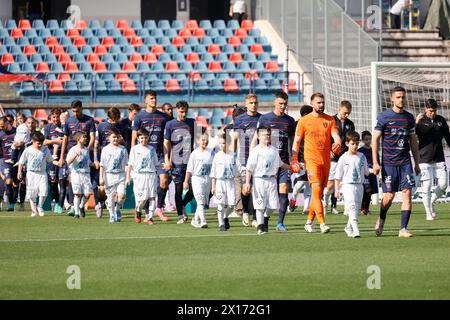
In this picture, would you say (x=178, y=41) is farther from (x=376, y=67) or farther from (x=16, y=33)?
(x=376, y=67)

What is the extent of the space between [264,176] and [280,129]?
1.31 meters

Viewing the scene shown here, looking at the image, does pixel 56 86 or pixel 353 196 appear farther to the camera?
pixel 56 86

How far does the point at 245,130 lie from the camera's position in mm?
19188

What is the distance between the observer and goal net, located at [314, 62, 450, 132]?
27.2m

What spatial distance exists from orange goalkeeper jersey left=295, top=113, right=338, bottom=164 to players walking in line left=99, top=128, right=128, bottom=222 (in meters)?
4.05

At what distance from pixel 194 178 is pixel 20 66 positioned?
1663 centimetres

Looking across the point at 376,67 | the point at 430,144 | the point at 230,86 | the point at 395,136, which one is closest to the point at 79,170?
the point at 430,144

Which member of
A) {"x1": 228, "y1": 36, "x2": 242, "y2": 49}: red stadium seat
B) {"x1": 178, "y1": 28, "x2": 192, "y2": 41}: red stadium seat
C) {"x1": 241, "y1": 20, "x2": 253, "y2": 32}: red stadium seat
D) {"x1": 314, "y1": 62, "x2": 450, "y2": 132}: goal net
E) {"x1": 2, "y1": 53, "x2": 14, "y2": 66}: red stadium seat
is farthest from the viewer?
{"x1": 241, "y1": 20, "x2": 253, "y2": 32}: red stadium seat

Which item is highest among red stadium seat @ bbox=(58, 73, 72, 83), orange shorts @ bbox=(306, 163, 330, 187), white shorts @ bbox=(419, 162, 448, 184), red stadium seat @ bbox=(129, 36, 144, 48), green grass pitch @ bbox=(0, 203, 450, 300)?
red stadium seat @ bbox=(129, 36, 144, 48)

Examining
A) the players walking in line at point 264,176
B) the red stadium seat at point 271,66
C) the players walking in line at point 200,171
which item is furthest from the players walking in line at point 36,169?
the red stadium seat at point 271,66

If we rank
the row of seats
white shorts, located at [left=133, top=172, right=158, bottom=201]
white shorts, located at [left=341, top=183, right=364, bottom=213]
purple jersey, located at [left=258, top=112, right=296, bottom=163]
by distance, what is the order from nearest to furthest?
white shorts, located at [left=341, top=183, right=364, bottom=213] → purple jersey, located at [left=258, top=112, right=296, bottom=163] → white shorts, located at [left=133, top=172, right=158, bottom=201] → the row of seats

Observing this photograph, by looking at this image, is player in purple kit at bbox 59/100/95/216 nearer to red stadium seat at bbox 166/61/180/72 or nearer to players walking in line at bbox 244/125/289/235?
players walking in line at bbox 244/125/289/235

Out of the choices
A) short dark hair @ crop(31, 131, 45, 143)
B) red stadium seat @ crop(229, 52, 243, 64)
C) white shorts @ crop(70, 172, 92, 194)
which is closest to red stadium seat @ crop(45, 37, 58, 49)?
red stadium seat @ crop(229, 52, 243, 64)
